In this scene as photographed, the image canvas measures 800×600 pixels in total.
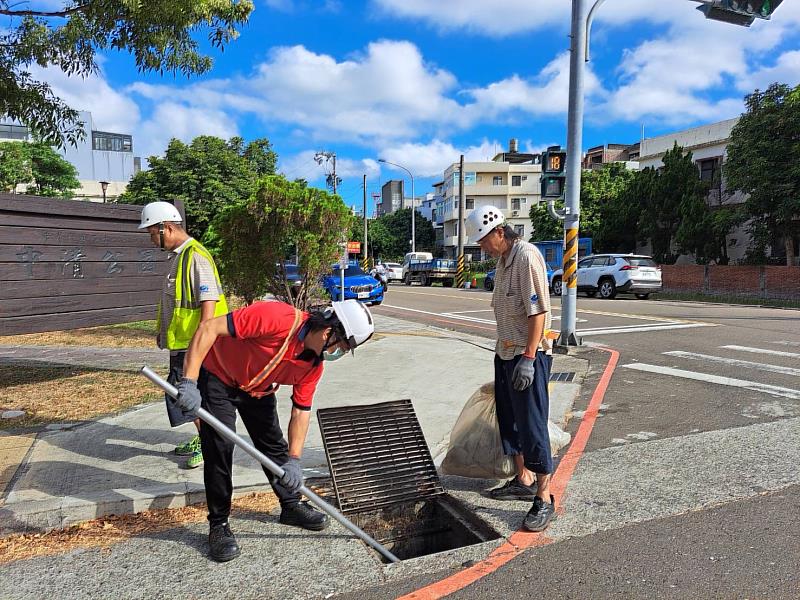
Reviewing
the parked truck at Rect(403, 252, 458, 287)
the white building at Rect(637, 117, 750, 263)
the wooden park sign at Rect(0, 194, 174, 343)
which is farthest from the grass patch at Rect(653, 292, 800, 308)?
the wooden park sign at Rect(0, 194, 174, 343)

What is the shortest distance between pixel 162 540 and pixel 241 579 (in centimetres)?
70

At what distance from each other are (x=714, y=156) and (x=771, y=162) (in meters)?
7.33

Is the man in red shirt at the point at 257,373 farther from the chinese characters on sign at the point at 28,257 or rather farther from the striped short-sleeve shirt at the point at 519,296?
the chinese characters on sign at the point at 28,257

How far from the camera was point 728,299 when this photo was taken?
69.9 ft

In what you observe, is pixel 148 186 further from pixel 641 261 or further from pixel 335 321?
pixel 335 321

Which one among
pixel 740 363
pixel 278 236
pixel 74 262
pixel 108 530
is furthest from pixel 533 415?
pixel 278 236

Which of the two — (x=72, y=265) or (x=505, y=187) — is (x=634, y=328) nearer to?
(x=72, y=265)

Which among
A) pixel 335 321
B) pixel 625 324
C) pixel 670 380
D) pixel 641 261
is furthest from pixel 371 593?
pixel 641 261

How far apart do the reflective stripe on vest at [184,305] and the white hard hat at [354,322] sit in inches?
54.1

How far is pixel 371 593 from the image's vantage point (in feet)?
9.14

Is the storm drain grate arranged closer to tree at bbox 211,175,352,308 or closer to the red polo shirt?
tree at bbox 211,175,352,308

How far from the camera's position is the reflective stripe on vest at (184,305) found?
3.92m

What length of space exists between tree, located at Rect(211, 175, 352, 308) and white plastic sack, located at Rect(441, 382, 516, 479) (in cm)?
659

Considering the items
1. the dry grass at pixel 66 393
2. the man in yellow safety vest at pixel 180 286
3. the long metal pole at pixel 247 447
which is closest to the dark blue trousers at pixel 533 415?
the long metal pole at pixel 247 447
